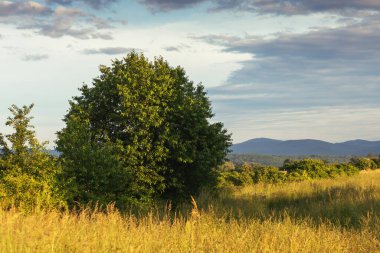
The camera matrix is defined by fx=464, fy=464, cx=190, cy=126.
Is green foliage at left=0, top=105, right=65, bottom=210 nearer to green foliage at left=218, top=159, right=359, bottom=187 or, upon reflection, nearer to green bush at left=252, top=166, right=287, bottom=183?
green foliage at left=218, top=159, right=359, bottom=187

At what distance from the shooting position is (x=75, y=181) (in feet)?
68.9

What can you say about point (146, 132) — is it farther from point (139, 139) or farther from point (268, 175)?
point (268, 175)

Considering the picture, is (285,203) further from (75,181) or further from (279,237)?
(279,237)

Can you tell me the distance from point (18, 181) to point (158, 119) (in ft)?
31.4

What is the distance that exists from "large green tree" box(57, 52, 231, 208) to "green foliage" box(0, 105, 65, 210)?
4.56 meters

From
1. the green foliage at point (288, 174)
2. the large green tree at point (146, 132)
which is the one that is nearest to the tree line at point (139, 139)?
the large green tree at point (146, 132)

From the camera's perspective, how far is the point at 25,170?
1761 cm

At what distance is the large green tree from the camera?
78.0ft

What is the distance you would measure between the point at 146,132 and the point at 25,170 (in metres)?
8.15

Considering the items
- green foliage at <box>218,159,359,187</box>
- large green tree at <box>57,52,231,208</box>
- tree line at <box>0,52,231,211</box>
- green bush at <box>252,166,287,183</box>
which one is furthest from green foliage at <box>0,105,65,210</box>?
green bush at <box>252,166,287,183</box>

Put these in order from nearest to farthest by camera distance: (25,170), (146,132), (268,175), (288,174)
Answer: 1. (25,170)
2. (146,132)
3. (268,175)
4. (288,174)

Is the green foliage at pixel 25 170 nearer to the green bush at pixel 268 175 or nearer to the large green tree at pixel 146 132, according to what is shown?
the large green tree at pixel 146 132

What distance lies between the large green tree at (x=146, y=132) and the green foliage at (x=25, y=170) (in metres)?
4.56

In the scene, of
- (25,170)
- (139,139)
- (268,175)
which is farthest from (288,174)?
(25,170)
